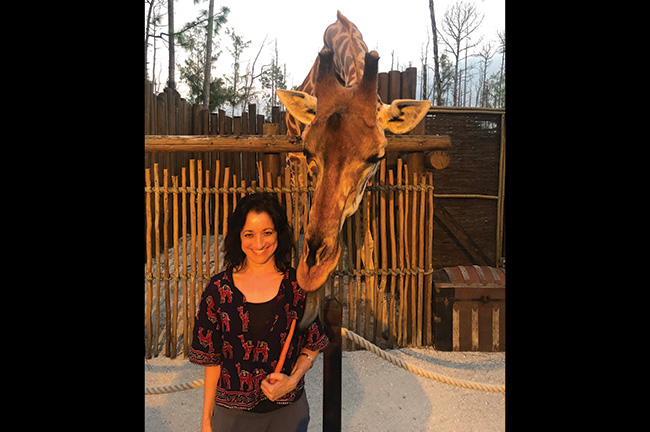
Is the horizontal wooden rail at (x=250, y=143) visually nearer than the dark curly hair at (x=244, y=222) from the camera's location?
No

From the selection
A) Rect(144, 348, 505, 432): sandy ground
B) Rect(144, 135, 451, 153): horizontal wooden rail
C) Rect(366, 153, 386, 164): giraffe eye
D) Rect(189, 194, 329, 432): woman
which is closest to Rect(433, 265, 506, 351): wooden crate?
Rect(144, 348, 505, 432): sandy ground

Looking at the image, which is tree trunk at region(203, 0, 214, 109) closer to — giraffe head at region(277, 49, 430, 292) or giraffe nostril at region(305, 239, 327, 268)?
giraffe head at region(277, 49, 430, 292)

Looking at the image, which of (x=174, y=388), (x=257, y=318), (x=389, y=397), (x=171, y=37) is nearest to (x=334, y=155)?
(x=257, y=318)

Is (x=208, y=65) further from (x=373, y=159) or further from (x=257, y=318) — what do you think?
(x=257, y=318)

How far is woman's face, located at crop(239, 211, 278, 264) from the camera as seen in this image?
1.60 m

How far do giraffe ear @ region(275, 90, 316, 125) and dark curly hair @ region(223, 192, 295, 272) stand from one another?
95cm

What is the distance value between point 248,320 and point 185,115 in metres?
6.59

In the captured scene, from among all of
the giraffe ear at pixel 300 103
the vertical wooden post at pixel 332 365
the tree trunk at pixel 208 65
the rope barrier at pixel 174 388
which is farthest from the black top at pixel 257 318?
the tree trunk at pixel 208 65

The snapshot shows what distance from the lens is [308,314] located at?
1662 mm

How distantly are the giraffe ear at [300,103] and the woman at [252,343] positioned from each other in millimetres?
1029

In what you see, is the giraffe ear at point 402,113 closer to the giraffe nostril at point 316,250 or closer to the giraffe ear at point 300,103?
the giraffe ear at point 300,103

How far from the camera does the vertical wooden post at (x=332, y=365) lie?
1.98m

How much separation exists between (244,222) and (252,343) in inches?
18.9

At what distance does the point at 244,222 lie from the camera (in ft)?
5.36
